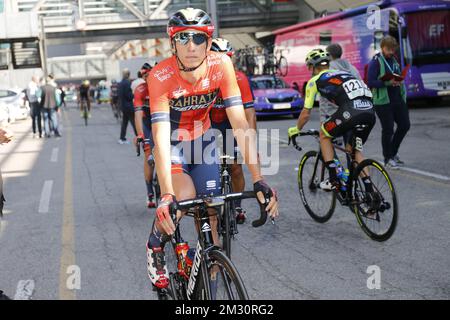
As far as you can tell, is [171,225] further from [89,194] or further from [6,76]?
[6,76]

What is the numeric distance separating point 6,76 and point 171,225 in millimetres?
43756

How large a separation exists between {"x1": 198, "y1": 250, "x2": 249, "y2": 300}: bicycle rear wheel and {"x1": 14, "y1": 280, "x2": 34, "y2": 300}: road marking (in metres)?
2.21

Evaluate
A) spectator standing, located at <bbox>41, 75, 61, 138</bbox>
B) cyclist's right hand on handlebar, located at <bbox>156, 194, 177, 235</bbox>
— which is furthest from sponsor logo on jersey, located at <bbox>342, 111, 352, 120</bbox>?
spectator standing, located at <bbox>41, 75, 61, 138</bbox>

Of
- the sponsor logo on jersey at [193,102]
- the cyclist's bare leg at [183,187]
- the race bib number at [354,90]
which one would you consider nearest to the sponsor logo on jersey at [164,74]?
the sponsor logo on jersey at [193,102]

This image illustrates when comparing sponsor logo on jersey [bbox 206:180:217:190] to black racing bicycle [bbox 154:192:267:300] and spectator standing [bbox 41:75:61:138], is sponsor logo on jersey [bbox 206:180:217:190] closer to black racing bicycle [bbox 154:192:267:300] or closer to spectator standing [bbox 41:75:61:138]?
black racing bicycle [bbox 154:192:267:300]

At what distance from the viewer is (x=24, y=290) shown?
5.24 meters

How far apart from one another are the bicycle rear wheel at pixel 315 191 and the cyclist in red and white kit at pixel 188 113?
2.91 metres

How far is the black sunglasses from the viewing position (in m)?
3.74

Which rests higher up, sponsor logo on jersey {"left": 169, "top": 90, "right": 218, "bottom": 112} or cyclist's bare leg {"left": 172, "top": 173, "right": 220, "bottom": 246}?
sponsor logo on jersey {"left": 169, "top": 90, "right": 218, "bottom": 112}

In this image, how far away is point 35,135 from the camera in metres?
23.0

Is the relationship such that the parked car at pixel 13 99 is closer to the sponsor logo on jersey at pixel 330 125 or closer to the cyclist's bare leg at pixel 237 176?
the cyclist's bare leg at pixel 237 176

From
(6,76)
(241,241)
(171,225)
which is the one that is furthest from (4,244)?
(6,76)

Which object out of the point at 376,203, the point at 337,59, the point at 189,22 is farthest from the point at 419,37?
the point at 189,22

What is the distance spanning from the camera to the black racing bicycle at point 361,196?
5.93m
